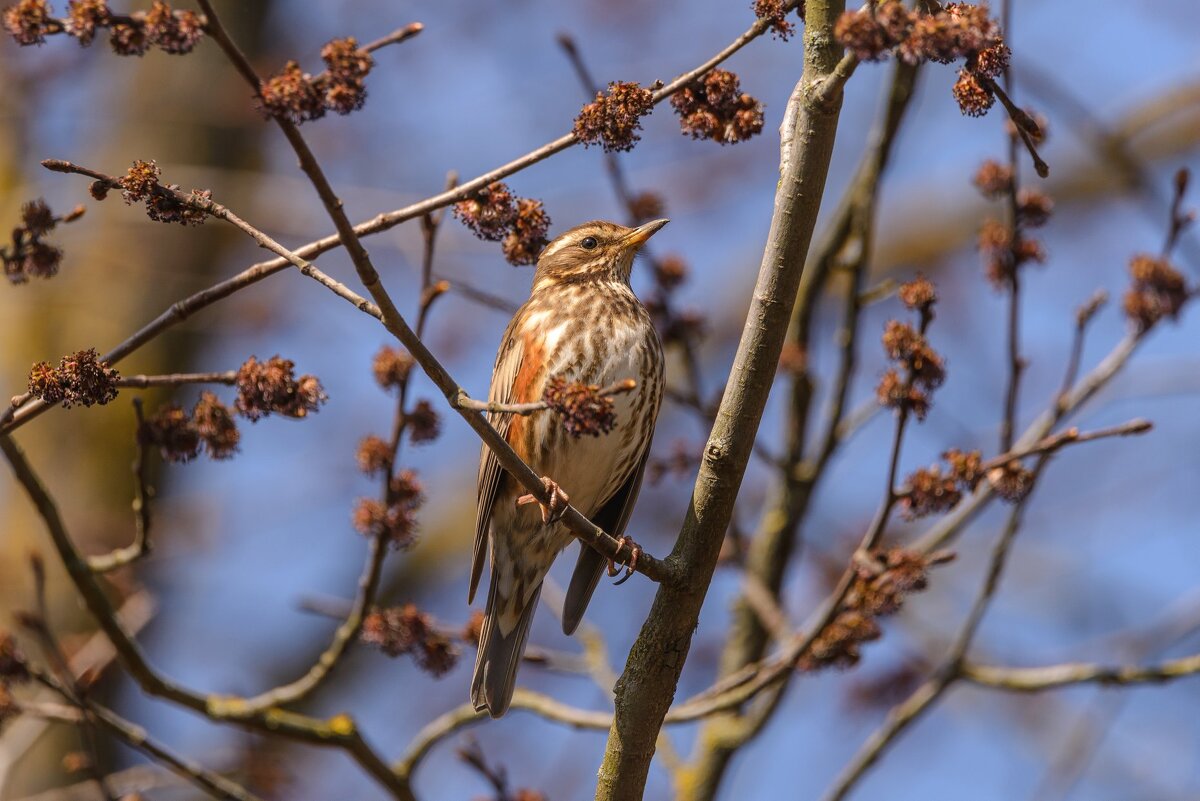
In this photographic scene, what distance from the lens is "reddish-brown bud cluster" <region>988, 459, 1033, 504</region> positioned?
155 inches

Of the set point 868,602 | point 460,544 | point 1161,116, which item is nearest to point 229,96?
point 460,544

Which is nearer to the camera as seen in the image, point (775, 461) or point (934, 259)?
point (775, 461)

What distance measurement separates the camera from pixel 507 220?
11.2ft

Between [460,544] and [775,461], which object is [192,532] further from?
[775,461]

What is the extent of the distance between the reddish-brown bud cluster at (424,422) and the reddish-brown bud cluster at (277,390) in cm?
74

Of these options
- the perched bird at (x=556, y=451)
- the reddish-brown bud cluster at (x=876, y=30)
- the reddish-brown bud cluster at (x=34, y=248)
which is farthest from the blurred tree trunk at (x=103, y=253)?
the reddish-brown bud cluster at (x=876, y=30)

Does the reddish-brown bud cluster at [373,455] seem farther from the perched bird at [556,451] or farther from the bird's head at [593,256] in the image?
the bird's head at [593,256]

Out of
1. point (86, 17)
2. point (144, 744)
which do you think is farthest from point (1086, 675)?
point (86, 17)

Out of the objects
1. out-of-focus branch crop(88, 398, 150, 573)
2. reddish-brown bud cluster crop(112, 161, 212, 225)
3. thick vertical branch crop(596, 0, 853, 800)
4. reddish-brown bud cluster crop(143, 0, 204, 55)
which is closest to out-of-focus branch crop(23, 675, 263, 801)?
out-of-focus branch crop(88, 398, 150, 573)

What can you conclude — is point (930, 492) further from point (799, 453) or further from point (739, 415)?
point (799, 453)

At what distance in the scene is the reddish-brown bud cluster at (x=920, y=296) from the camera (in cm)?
363

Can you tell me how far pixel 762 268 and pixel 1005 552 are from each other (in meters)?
2.05

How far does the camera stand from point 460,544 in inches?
411

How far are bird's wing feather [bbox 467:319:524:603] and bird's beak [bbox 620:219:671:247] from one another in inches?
26.2
